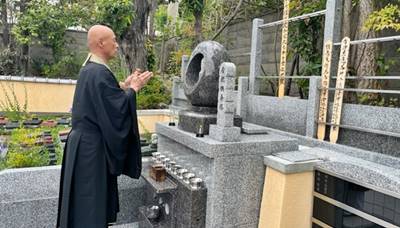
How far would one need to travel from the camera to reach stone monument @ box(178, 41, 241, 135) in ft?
9.77

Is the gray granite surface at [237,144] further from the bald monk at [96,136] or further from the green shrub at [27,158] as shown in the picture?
the green shrub at [27,158]

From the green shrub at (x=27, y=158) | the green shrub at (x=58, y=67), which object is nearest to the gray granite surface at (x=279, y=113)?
the green shrub at (x=27, y=158)

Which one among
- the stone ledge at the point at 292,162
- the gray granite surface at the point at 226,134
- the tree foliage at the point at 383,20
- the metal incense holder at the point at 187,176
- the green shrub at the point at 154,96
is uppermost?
the tree foliage at the point at 383,20

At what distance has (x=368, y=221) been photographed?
2436mm

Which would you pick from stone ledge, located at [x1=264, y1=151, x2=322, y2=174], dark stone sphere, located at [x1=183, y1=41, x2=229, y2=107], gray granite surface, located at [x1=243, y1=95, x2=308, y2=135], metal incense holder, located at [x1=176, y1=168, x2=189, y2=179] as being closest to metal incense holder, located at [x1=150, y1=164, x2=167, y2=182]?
metal incense holder, located at [x1=176, y1=168, x2=189, y2=179]

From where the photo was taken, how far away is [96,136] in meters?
2.80

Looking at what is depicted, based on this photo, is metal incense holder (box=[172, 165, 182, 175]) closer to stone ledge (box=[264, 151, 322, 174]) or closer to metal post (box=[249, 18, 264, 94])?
stone ledge (box=[264, 151, 322, 174])

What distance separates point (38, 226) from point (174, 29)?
33.2 ft

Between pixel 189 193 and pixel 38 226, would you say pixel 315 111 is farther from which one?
pixel 38 226

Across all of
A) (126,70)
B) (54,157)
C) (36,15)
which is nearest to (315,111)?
(54,157)

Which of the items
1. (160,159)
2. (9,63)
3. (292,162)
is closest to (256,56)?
(160,159)

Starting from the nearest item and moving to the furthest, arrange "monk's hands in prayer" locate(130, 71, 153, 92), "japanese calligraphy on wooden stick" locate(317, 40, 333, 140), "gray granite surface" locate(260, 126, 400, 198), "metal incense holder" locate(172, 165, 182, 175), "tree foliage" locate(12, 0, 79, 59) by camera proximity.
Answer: "gray granite surface" locate(260, 126, 400, 198), "monk's hands in prayer" locate(130, 71, 153, 92), "metal incense holder" locate(172, 165, 182, 175), "japanese calligraphy on wooden stick" locate(317, 40, 333, 140), "tree foliage" locate(12, 0, 79, 59)

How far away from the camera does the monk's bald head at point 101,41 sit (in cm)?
275

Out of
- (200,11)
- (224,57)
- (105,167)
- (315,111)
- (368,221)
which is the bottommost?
(368,221)
